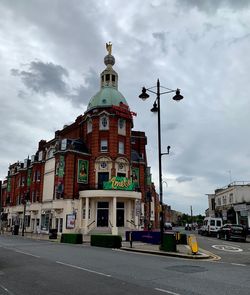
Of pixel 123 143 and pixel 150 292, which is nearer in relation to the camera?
pixel 150 292

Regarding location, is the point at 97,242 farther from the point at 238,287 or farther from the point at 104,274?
the point at 238,287

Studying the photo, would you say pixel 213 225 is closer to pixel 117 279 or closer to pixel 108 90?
pixel 108 90

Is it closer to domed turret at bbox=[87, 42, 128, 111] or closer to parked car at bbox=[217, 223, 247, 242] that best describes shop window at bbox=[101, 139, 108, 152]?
domed turret at bbox=[87, 42, 128, 111]

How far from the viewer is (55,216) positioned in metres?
43.6

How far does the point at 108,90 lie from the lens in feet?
156

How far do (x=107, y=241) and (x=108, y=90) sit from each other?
28.5 metres

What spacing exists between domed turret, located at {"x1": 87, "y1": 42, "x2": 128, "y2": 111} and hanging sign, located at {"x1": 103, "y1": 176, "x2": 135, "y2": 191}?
10675mm

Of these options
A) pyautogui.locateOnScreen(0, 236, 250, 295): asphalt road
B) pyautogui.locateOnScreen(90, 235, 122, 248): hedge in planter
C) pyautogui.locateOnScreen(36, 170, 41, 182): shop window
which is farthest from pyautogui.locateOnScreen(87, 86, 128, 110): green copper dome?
pyautogui.locateOnScreen(0, 236, 250, 295): asphalt road

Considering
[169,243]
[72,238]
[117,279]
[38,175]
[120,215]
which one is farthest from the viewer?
[38,175]

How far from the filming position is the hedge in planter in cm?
2264

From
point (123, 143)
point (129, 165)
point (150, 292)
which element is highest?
point (123, 143)

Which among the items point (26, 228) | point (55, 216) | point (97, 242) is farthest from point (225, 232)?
point (26, 228)

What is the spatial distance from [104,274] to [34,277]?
2.16 metres

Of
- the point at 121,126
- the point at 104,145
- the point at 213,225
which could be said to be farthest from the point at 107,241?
the point at 121,126
